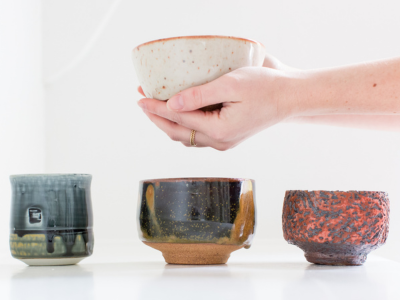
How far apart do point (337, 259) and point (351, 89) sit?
271 millimetres

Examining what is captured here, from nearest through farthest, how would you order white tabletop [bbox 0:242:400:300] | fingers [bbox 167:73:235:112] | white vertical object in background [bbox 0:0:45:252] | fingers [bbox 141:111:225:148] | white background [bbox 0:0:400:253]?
1. white tabletop [bbox 0:242:400:300]
2. fingers [bbox 167:73:235:112]
3. fingers [bbox 141:111:225:148]
4. white vertical object in background [bbox 0:0:45:252]
5. white background [bbox 0:0:400:253]

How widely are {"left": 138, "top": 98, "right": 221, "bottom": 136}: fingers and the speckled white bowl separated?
1.0 inches

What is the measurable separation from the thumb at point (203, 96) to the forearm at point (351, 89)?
0.11 metres

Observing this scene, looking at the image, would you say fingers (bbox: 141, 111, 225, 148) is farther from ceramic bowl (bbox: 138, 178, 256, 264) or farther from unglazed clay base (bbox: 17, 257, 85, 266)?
unglazed clay base (bbox: 17, 257, 85, 266)

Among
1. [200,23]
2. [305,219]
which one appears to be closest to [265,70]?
[305,219]

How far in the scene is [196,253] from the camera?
0.72 m

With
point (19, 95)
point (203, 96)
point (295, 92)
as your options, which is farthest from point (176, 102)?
point (19, 95)

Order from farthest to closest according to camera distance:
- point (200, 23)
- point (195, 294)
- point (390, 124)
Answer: point (200, 23)
point (390, 124)
point (195, 294)

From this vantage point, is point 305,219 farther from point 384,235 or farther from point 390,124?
point 390,124

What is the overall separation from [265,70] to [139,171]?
0.69 m

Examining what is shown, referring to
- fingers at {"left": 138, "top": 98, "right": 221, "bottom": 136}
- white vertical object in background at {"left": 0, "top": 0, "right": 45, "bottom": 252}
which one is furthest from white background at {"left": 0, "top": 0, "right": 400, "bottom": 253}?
fingers at {"left": 138, "top": 98, "right": 221, "bottom": 136}

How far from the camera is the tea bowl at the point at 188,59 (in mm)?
640

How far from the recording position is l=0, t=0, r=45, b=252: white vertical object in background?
1.02 metres

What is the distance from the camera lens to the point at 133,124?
1297 mm
